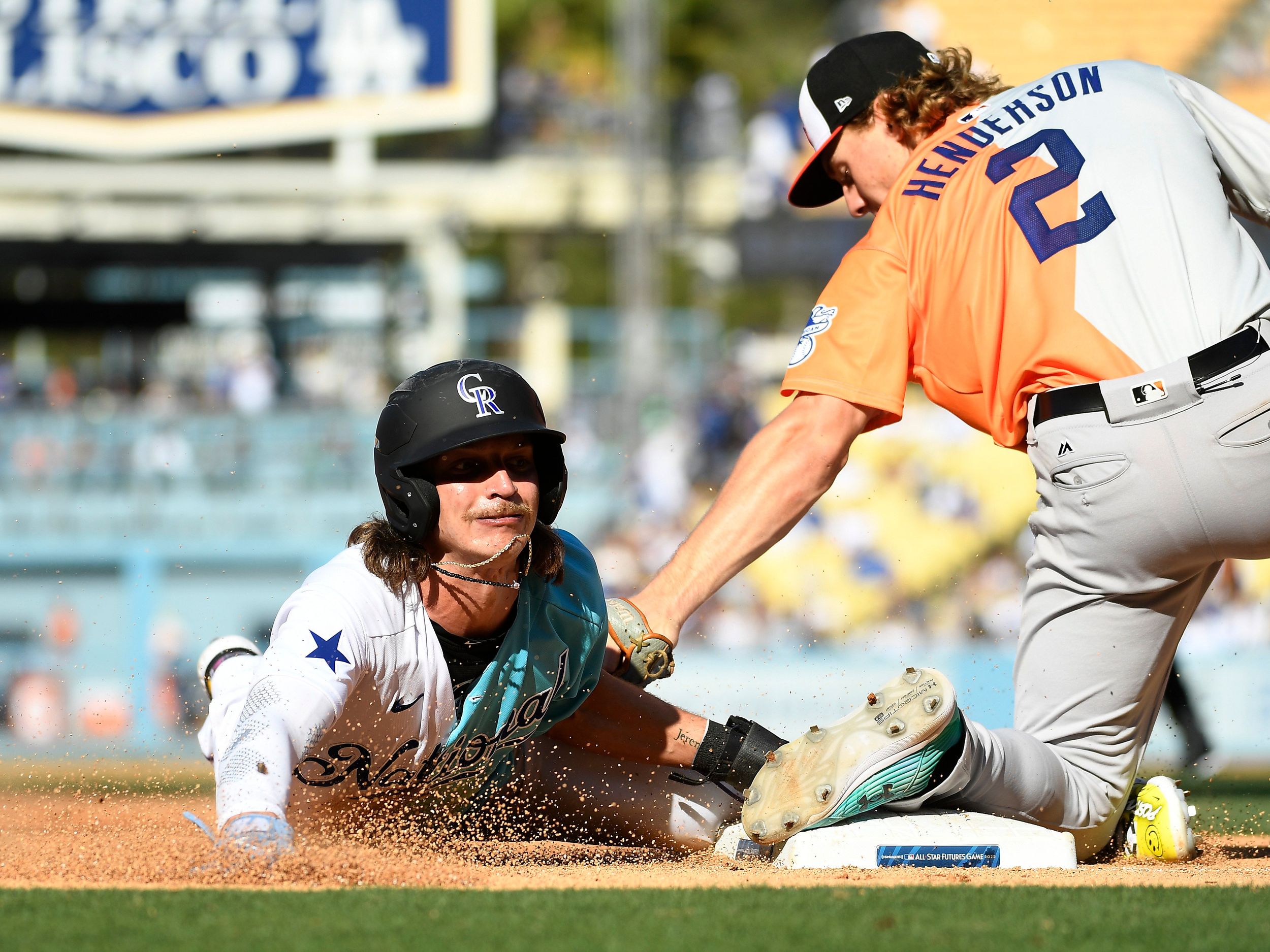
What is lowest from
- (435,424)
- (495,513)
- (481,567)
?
(481,567)

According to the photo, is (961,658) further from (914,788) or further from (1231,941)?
(1231,941)

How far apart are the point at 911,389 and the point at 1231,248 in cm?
1410

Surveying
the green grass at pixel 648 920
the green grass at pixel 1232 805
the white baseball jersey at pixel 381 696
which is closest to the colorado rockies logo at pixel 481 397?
the white baseball jersey at pixel 381 696

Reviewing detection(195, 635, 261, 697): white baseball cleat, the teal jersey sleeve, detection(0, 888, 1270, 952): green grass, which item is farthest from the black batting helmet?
detection(195, 635, 261, 697): white baseball cleat

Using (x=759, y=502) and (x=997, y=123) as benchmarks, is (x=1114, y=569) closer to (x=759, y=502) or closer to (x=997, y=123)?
(x=759, y=502)

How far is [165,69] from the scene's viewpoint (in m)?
18.5

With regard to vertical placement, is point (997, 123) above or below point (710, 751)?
above

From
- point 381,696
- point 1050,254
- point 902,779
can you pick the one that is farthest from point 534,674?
point 1050,254

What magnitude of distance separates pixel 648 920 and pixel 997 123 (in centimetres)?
260

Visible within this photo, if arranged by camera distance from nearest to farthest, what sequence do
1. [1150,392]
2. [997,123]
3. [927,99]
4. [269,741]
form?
[269,741] → [1150,392] → [997,123] → [927,99]

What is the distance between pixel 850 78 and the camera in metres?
4.68

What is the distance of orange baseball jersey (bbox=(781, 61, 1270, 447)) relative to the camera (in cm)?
392

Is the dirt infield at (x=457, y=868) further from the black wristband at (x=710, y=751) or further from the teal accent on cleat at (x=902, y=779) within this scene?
the black wristband at (x=710, y=751)

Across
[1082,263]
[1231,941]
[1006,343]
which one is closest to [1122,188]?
[1082,263]
